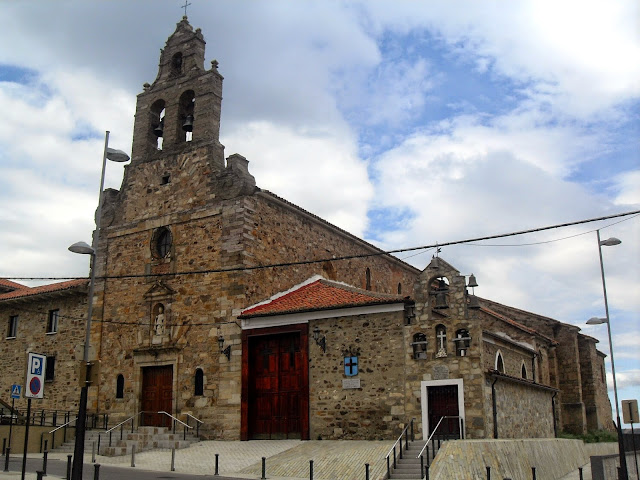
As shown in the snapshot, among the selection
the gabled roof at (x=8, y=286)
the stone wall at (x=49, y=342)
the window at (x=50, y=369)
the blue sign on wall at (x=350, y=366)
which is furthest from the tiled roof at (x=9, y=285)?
the blue sign on wall at (x=350, y=366)

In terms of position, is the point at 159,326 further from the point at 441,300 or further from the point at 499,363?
the point at 499,363

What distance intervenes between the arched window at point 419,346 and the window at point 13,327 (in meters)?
23.0

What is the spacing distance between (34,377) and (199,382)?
39.9 feet

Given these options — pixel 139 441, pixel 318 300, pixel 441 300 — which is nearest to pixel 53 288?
pixel 139 441

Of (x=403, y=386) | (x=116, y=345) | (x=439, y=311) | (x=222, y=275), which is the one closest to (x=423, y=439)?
(x=403, y=386)

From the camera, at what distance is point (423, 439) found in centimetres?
2069

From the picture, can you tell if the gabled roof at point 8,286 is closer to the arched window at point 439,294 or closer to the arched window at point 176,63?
the arched window at point 176,63

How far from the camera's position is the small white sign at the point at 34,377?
13945 mm

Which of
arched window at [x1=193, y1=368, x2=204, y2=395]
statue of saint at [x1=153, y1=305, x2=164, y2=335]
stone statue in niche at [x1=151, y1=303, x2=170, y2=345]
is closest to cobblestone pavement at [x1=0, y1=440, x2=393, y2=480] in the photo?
arched window at [x1=193, y1=368, x2=204, y2=395]

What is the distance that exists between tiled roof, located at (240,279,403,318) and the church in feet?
0.34

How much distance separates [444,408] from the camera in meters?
20.8

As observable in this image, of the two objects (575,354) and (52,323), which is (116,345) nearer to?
(52,323)

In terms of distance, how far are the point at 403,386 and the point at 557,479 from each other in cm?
641

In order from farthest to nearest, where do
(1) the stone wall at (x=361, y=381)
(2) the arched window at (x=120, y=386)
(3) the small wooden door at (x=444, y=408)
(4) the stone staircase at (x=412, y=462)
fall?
(2) the arched window at (x=120, y=386), (1) the stone wall at (x=361, y=381), (3) the small wooden door at (x=444, y=408), (4) the stone staircase at (x=412, y=462)
